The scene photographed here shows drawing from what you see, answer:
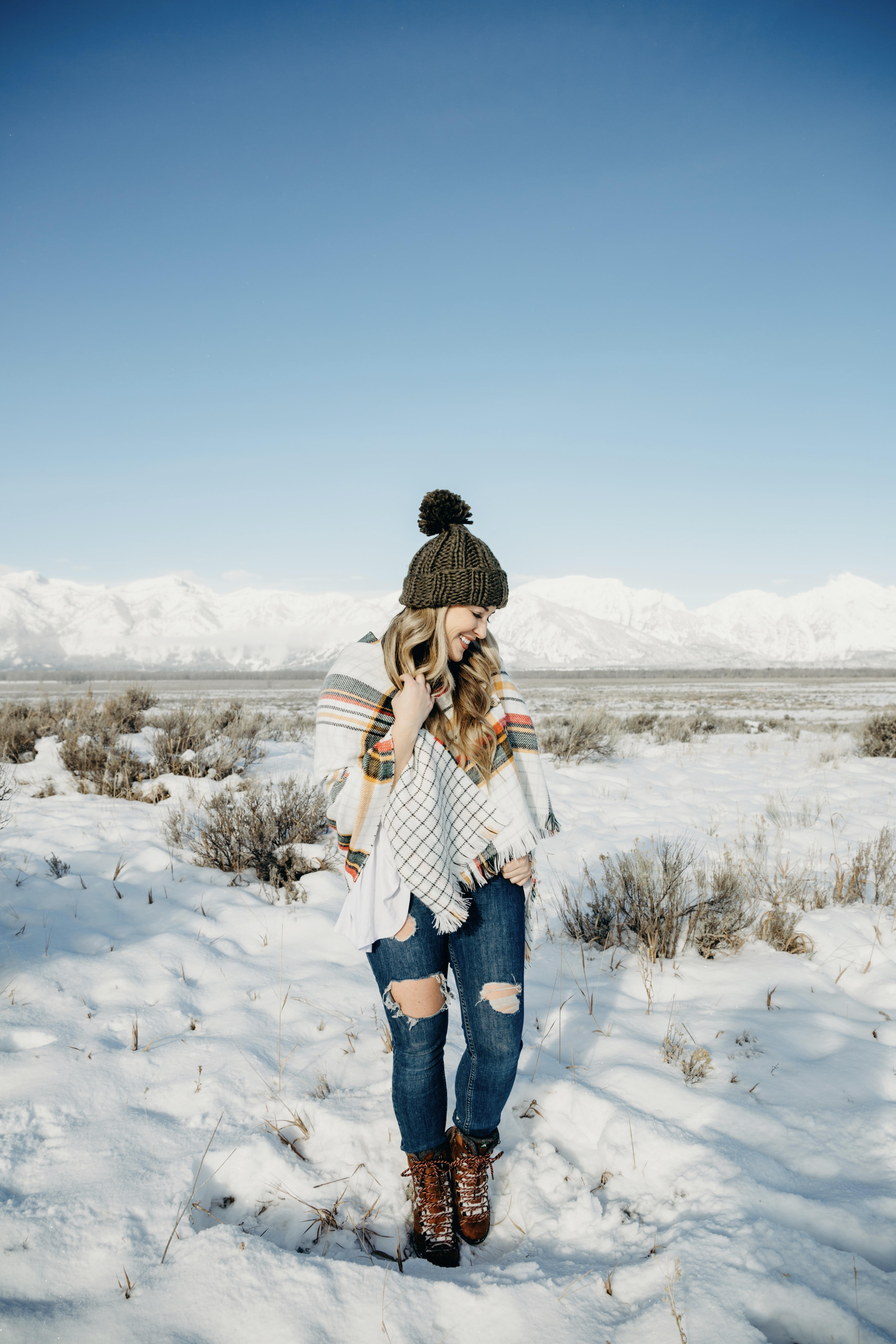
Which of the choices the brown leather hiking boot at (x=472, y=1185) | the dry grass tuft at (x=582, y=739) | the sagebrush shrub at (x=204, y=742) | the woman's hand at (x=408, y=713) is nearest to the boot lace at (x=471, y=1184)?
the brown leather hiking boot at (x=472, y=1185)

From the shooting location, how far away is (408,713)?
1.59 m

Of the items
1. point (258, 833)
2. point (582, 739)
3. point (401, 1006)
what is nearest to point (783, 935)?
point (401, 1006)

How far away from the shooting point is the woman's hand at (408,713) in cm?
159

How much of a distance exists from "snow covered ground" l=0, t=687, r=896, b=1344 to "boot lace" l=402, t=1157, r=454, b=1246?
0.07 metres

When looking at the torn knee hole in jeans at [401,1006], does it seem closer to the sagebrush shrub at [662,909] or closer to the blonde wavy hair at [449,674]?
the blonde wavy hair at [449,674]

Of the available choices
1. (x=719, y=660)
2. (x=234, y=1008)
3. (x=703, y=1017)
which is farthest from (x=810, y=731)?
(x=719, y=660)

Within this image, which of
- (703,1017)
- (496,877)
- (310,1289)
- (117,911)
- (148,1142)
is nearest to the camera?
(310,1289)

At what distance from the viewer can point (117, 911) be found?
3709mm

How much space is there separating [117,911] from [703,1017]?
314cm

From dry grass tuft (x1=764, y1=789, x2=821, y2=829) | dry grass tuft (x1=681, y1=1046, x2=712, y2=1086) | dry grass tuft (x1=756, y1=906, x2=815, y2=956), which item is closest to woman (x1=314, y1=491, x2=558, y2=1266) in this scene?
dry grass tuft (x1=681, y1=1046, x2=712, y2=1086)

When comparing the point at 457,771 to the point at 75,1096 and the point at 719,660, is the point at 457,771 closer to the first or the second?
the point at 75,1096

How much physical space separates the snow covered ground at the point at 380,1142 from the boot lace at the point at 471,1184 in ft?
0.40

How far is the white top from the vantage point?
1611mm

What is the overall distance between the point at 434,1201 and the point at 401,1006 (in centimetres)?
57
